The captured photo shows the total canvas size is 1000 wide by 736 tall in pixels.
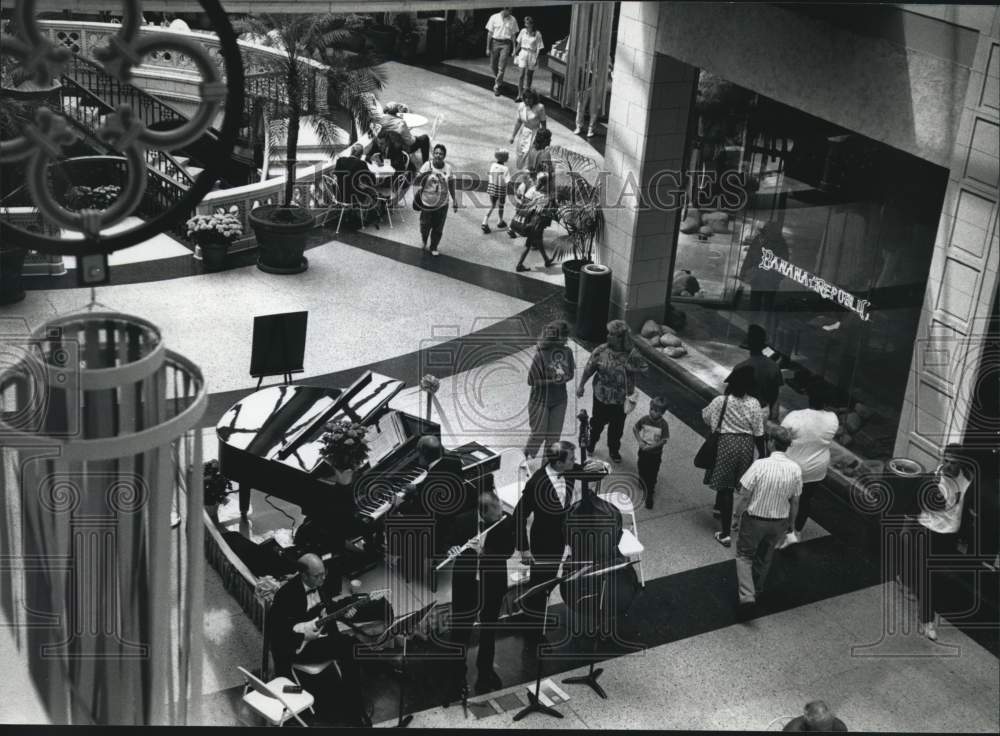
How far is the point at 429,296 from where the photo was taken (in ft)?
57.4

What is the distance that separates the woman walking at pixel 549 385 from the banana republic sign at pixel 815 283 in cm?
312

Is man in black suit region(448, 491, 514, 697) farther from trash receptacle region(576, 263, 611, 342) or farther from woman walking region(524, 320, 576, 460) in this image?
trash receptacle region(576, 263, 611, 342)

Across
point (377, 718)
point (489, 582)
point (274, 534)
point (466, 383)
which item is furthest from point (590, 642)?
point (466, 383)

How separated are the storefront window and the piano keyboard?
17.0 feet

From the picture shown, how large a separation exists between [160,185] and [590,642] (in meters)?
12.9

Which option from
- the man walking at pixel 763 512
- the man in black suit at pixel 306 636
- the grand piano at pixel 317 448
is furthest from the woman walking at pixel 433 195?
the man in black suit at pixel 306 636

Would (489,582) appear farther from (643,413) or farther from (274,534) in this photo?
(643,413)

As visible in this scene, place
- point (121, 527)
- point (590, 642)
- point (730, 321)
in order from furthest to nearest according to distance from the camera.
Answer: point (730, 321)
point (590, 642)
point (121, 527)

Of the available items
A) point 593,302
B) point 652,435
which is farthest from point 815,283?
point 593,302

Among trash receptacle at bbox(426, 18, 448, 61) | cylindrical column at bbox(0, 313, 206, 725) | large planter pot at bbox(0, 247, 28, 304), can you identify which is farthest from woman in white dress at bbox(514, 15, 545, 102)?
cylindrical column at bbox(0, 313, 206, 725)

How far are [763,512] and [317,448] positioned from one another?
157 inches

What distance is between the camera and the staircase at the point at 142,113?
2095 centimetres

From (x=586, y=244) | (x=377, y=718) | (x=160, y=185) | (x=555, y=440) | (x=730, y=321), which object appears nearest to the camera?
(x=377, y=718)

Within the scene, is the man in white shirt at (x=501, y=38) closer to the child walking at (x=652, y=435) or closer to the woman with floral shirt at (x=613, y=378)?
the woman with floral shirt at (x=613, y=378)
